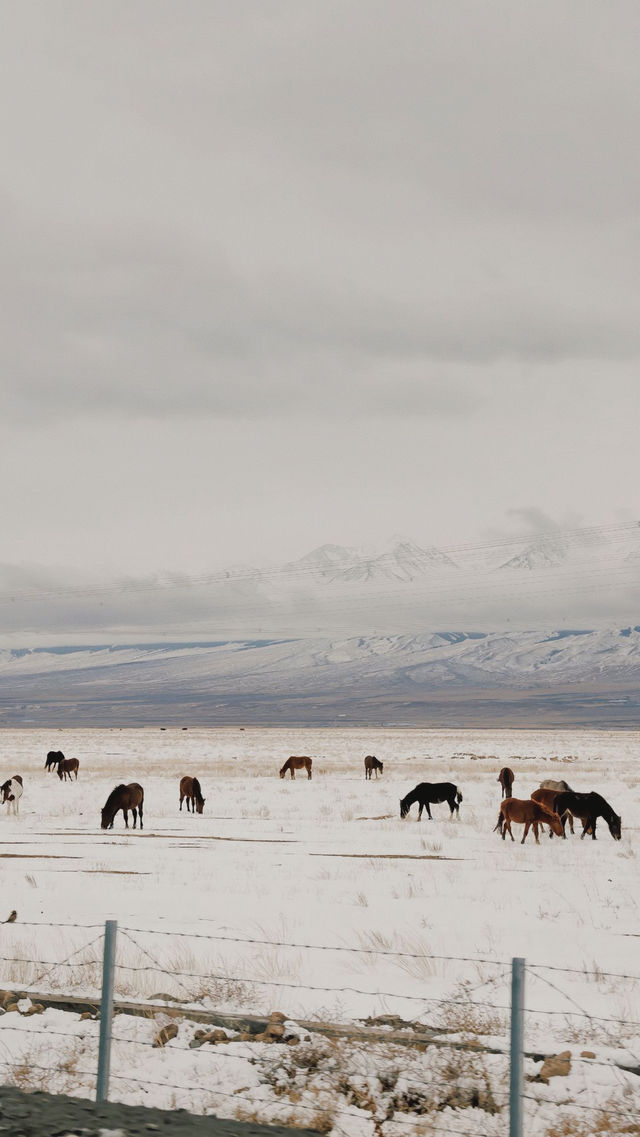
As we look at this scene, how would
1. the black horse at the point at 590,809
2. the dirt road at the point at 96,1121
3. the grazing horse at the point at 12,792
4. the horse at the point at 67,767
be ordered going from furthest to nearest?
the horse at the point at 67,767 < the grazing horse at the point at 12,792 < the black horse at the point at 590,809 < the dirt road at the point at 96,1121

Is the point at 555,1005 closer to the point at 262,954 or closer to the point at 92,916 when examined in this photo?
the point at 262,954

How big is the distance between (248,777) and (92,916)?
30.7 m

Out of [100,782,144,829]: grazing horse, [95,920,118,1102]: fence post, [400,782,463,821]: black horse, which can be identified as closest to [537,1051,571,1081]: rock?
[95,920,118,1102]: fence post

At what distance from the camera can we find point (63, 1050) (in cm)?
897

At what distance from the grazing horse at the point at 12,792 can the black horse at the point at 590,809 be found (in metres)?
16.1

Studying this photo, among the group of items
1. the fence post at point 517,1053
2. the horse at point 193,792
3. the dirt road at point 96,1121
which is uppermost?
the fence post at point 517,1053

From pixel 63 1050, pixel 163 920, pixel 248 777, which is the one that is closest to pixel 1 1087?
pixel 63 1050

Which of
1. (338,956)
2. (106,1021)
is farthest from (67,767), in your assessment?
(106,1021)

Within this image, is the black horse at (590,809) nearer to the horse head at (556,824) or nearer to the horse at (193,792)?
the horse head at (556,824)

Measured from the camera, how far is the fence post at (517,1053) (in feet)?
22.1

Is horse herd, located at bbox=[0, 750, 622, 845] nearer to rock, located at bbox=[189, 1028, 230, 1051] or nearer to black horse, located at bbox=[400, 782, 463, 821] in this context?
black horse, located at bbox=[400, 782, 463, 821]

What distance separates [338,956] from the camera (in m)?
12.4

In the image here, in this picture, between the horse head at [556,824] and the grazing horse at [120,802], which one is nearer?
the horse head at [556,824]

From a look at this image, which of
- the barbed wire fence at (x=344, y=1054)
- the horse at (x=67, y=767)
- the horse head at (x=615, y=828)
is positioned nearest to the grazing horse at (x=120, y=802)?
the horse head at (x=615, y=828)
